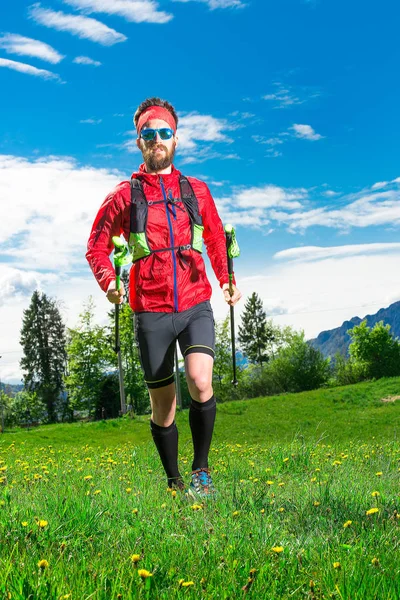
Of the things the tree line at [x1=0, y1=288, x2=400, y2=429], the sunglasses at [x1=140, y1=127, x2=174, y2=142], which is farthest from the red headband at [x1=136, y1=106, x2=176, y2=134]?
the tree line at [x1=0, y1=288, x2=400, y2=429]

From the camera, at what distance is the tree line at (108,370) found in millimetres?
61750

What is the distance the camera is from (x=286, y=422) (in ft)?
87.4

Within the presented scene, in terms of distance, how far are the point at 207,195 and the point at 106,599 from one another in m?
4.16

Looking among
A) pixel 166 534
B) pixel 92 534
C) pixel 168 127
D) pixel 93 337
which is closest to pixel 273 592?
pixel 166 534

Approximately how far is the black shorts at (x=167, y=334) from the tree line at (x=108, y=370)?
1935 inches

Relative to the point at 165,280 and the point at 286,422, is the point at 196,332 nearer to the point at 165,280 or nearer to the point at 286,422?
the point at 165,280

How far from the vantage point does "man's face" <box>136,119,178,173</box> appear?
577 cm

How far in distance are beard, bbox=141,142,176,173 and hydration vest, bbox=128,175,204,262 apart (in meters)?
0.22

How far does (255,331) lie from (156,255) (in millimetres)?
88431

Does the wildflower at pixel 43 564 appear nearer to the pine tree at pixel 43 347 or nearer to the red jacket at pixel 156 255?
the red jacket at pixel 156 255

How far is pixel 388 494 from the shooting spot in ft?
15.6

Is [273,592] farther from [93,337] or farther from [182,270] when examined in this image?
[93,337]

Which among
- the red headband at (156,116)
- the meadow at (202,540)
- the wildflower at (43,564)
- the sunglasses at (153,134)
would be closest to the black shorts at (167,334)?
the meadow at (202,540)

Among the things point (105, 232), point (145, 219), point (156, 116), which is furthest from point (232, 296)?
point (156, 116)
